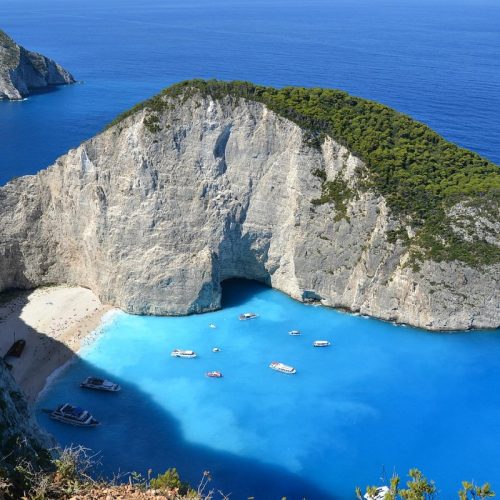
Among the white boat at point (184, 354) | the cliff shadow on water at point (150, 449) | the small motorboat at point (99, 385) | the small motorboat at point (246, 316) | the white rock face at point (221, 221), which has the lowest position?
the cliff shadow on water at point (150, 449)

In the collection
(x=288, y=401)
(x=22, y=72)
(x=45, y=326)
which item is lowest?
(x=45, y=326)

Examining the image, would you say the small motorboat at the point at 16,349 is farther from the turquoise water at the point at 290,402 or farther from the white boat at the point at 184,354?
the white boat at the point at 184,354

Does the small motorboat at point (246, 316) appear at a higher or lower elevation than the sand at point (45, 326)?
higher

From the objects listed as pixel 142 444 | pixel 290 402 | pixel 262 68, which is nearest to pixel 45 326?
pixel 142 444

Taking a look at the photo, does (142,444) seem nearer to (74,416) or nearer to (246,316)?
(74,416)

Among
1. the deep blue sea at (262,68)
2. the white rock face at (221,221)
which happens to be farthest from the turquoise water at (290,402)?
the deep blue sea at (262,68)

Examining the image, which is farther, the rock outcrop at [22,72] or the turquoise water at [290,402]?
the rock outcrop at [22,72]
